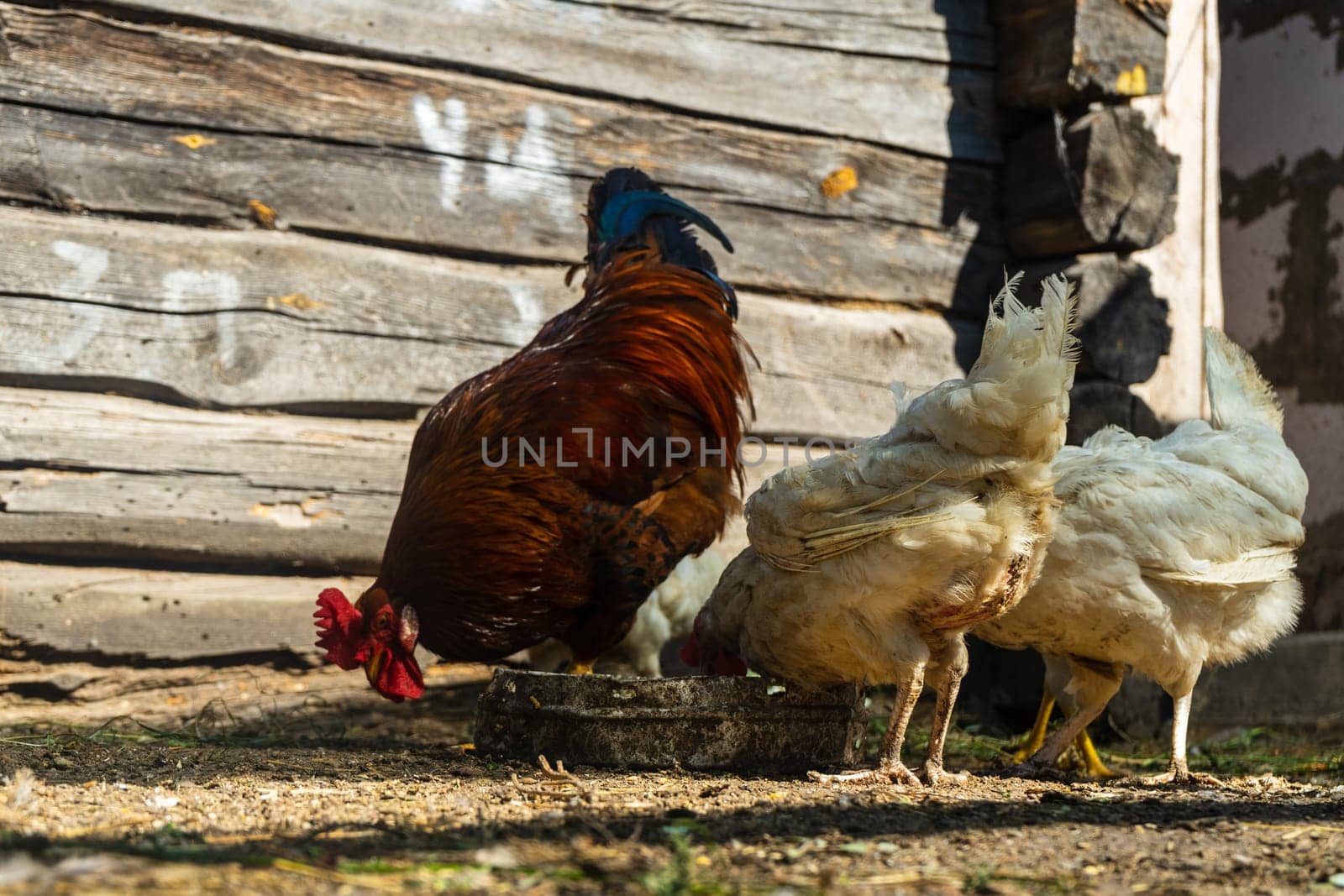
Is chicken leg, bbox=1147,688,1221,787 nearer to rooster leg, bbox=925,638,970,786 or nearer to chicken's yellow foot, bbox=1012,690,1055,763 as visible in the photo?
chicken's yellow foot, bbox=1012,690,1055,763

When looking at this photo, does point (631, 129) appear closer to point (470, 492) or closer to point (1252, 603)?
point (470, 492)

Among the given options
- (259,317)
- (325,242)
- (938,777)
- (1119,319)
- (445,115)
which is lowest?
(938,777)

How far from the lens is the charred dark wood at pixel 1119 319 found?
4496 mm

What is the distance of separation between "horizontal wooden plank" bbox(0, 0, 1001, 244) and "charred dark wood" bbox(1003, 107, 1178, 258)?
38 centimetres

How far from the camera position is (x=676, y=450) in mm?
3807

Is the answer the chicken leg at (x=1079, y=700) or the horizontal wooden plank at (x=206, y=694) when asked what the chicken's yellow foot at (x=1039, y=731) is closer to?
the chicken leg at (x=1079, y=700)

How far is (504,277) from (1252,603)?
2.69 meters

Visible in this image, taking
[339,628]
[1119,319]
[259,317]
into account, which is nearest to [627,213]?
[259,317]

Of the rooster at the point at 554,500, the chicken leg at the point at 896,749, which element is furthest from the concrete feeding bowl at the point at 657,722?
the rooster at the point at 554,500

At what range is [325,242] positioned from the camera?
4.08 m

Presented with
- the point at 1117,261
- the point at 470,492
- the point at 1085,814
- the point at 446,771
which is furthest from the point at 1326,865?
the point at 1117,261

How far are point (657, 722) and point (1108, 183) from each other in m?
2.80

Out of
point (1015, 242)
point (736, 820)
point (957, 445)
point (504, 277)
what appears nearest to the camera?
point (736, 820)

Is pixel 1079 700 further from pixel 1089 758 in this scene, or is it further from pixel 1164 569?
pixel 1164 569
